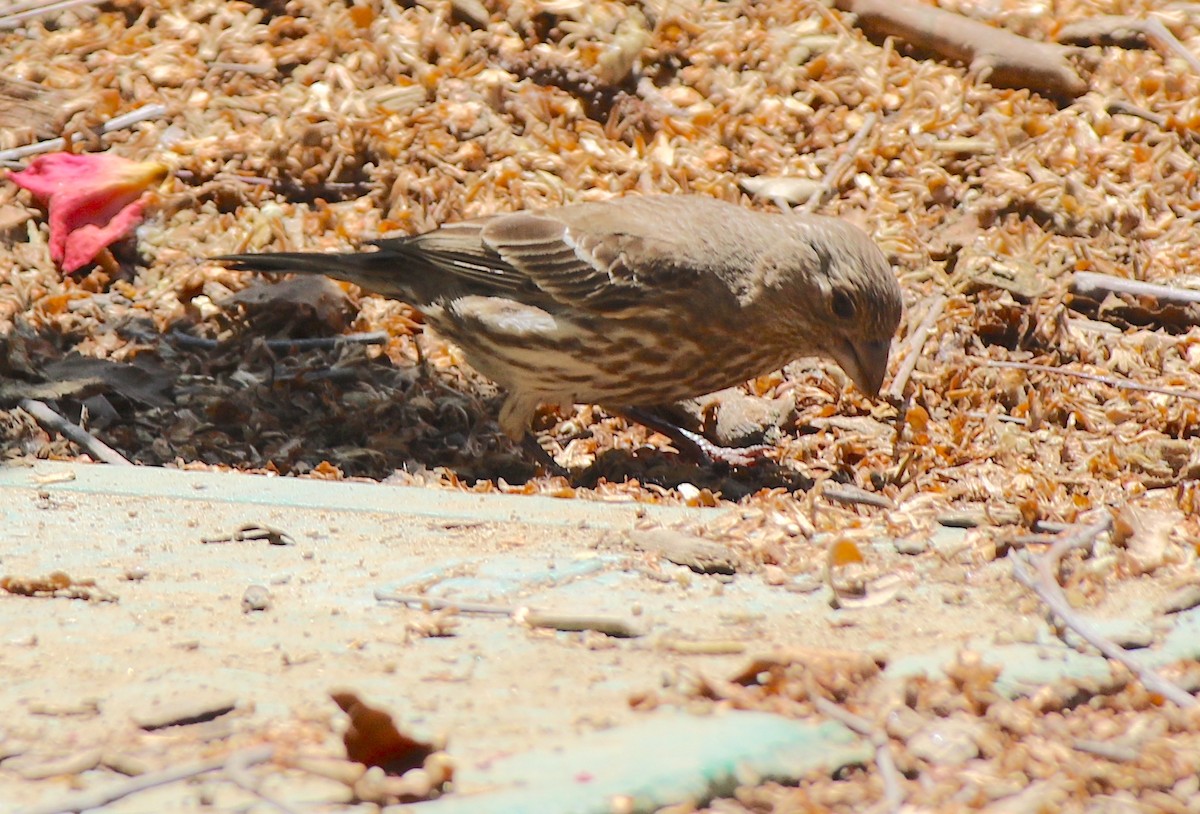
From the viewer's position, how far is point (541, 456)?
18.1 ft

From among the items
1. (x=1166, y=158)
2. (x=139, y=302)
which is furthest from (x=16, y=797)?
(x=1166, y=158)

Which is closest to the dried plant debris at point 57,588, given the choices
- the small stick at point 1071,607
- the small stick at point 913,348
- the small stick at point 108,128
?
the small stick at point 1071,607

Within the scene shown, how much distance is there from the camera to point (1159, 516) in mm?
3605

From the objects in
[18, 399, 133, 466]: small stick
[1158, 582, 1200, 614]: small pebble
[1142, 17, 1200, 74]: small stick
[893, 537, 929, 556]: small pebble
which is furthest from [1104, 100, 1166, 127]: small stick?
[18, 399, 133, 466]: small stick

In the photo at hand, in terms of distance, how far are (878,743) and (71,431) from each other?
3.61 metres

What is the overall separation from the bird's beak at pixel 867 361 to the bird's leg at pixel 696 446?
45cm

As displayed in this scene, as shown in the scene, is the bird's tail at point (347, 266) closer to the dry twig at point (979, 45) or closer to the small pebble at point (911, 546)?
the small pebble at point (911, 546)

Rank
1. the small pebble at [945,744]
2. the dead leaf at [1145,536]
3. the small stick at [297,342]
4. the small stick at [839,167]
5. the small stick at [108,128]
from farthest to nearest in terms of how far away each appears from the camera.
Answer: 1. the small stick at [108,128]
2. the small stick at [839,167]
3. the small stick at [297,342]
4. the dead leaf at [1145,536]
5. the small pebble at [945,744]

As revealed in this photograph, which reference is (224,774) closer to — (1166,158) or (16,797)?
(16,797)

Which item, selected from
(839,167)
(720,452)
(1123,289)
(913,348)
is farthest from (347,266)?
(1123,289)

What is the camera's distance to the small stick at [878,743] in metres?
2.30

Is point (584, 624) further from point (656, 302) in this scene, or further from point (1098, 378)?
point (1098, 378)

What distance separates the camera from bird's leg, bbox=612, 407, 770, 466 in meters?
5.41

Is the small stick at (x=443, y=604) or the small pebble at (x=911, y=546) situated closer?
the small stick at (x=443, y=604)
